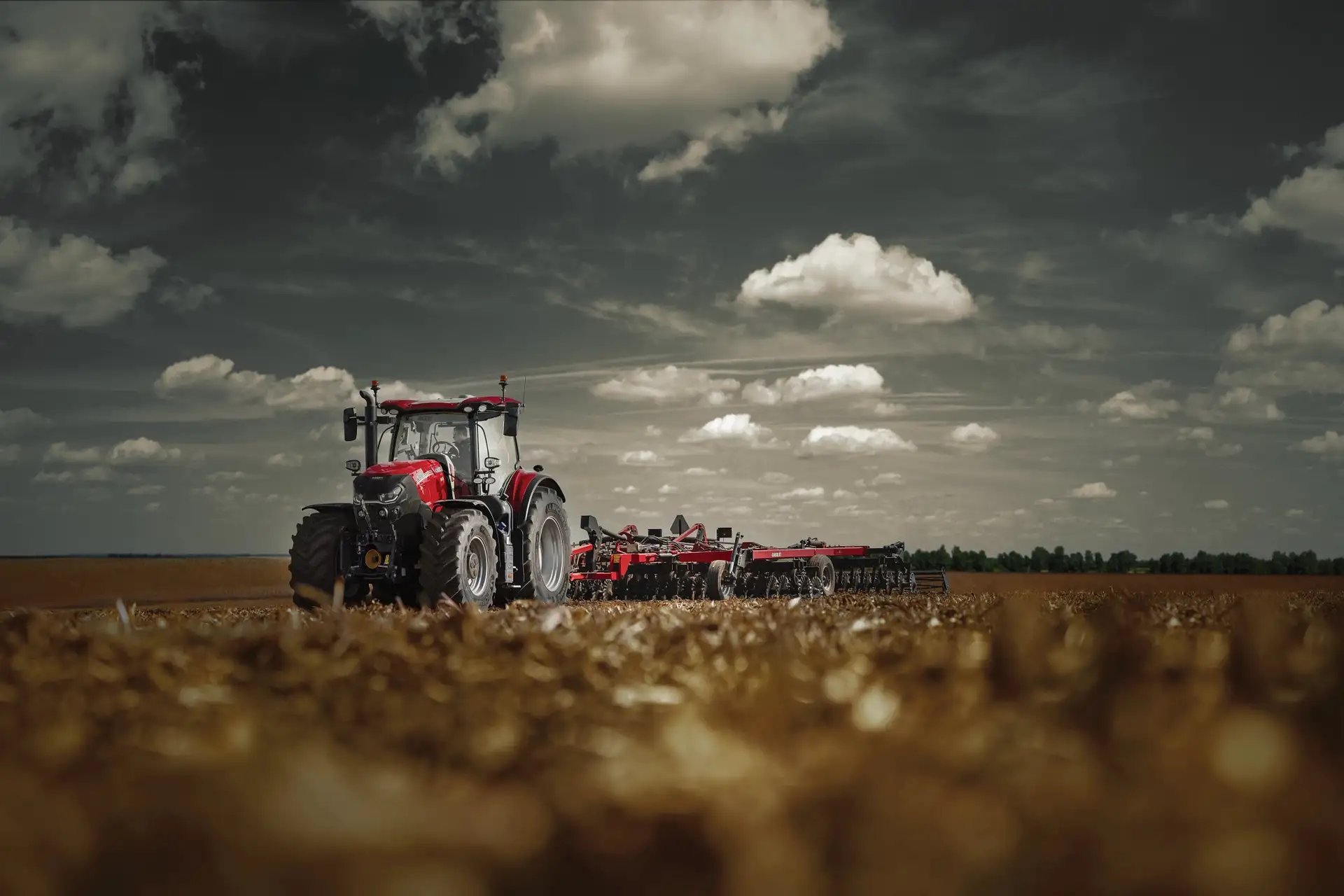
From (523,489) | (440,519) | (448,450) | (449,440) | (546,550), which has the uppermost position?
(449,440)

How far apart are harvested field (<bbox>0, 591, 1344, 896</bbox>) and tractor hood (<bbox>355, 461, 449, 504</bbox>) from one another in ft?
28.2

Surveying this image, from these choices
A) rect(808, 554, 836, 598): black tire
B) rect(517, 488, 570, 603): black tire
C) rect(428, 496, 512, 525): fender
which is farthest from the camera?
rect(808, 554, 836, 598): black tire

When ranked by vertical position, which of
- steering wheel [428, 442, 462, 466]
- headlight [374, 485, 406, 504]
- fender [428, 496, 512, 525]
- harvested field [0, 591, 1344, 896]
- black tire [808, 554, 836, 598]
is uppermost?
steering wheel [428, 442, 462, 466]

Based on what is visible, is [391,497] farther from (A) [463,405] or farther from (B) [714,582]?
(B) [714,582]

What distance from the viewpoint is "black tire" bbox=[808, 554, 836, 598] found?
69.5 ft

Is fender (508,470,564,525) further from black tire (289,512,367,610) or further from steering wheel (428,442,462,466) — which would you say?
black tire (289,512,367,610)

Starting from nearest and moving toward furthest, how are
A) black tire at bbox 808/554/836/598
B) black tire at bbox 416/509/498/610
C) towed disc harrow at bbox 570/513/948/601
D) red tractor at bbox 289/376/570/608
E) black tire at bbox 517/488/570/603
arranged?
black tire at bbox 416/509/498/610 → red tractor at bbox 289/376/570/608 → black tire at bbox 517/488/570/603 → towed disc harrow at bbox 570/513/948/601 → black tire at bbox 808/554/836/598

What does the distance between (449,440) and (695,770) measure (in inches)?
469

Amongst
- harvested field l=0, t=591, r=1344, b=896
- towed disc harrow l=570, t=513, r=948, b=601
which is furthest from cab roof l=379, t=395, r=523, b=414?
harvested field l=0, t=591, r=1344, b=896

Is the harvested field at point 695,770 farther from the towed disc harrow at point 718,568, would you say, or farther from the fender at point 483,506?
the towed disc harrow at point 718,568

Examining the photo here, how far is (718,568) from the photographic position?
1788 cm

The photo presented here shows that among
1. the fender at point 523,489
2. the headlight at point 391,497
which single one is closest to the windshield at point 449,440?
the fender at point 523,489

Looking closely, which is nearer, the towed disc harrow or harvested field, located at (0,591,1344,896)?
harvested field, located at (0,591,1344,896)

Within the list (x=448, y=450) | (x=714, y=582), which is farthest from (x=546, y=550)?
(x=714, y=582)
